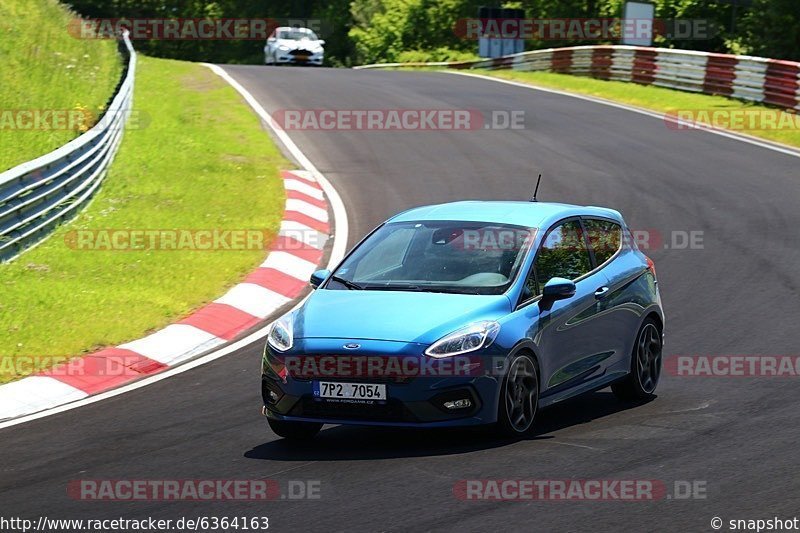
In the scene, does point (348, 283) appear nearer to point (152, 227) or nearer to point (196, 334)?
point (196, 334)

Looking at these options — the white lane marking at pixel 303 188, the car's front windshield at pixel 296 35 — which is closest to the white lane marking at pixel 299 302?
the white lane marking at pixel 303 188

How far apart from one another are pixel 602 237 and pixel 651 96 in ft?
68.2

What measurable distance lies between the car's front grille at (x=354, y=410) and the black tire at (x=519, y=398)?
0.59 metres

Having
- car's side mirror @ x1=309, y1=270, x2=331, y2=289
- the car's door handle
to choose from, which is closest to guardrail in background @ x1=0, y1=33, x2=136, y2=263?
car's side mirror @ x1=309, y1=270, x2=331, y2=289

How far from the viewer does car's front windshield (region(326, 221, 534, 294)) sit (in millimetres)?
8727

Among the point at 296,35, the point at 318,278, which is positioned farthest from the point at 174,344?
the point at 296,35

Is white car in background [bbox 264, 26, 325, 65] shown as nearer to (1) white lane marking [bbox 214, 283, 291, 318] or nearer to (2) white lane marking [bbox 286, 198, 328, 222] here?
(2) white lane marking [bbox 286, 198, 328, 222]

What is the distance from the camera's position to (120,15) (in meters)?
85.4

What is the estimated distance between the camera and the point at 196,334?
12016 mm

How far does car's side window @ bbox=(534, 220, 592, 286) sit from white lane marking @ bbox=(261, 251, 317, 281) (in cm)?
545

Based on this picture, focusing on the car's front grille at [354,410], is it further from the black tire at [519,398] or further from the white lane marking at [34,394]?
the white lane marking at [34,394]

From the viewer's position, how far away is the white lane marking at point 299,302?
9.71m

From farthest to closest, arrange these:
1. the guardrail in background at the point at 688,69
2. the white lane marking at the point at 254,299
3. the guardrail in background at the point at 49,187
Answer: the guardrail in background at the point at 688,69
the guardrail in background at the point at 49,187
the white lane marking at the point at 254,299

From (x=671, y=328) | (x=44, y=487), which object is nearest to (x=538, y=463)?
(x=44, y=487)
